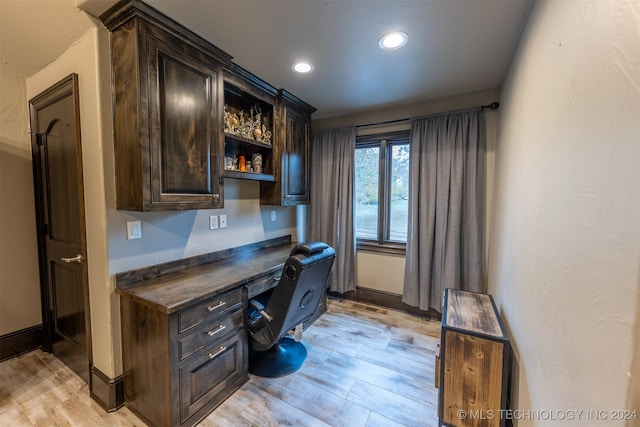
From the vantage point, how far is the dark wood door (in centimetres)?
174

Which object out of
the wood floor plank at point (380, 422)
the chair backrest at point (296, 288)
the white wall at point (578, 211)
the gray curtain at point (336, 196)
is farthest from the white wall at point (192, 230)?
the white wall at point (578, 211)

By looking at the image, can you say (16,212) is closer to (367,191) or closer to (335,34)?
(335,34)

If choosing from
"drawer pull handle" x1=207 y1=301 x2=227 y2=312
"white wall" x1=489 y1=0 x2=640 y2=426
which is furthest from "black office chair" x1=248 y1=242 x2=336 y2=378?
"white wall" x1=489 y1=0 x2=640 y2=426

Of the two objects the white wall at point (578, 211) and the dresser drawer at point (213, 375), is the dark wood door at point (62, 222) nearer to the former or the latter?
the dresser drawer at point (213, 375)

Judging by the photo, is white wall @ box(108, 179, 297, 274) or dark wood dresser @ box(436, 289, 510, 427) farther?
white wall @ box(108, 179, 297, 274)

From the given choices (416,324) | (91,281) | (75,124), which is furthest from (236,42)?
(416,324)

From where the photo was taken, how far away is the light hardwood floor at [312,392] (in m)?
1.61

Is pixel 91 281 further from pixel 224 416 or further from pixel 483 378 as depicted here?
pixel 483 378

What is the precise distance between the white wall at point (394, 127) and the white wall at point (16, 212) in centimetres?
283

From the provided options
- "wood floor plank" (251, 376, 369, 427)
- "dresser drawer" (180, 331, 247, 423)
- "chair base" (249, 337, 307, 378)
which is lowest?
"wood floor plank" (251, 376, 369, 427)

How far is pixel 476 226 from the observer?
255cm

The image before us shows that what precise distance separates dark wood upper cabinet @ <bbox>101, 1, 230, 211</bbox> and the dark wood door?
400 millimetres

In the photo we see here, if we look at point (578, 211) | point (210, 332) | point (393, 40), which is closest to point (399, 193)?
point (393, 40)

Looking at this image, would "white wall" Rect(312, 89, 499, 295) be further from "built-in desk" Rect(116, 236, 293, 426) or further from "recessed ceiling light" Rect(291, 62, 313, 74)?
"built-in desk" Rect(116, 236, 293, 426)
